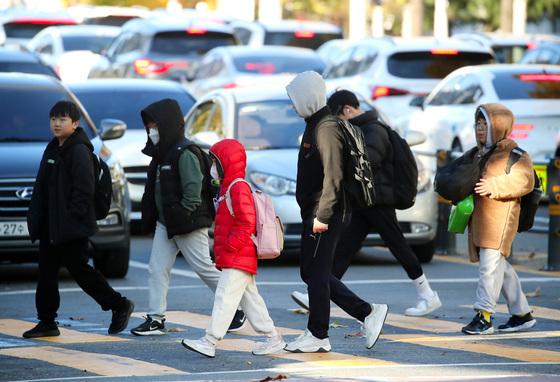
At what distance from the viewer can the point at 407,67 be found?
1011 inches

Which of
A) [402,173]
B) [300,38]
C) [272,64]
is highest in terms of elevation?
[402,173]

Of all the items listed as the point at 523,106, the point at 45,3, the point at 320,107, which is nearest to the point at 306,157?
the point at 320,107

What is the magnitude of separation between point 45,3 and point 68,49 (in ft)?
133

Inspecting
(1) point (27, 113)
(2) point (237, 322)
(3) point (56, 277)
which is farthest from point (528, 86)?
(3) point (56, 277)

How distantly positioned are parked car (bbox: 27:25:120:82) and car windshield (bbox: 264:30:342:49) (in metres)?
3.59

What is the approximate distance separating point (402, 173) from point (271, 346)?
2.52 m

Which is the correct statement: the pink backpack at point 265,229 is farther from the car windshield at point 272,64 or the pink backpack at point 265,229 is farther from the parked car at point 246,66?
the car windshield at point 272,64

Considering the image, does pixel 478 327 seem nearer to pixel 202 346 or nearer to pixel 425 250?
pixel 202 346

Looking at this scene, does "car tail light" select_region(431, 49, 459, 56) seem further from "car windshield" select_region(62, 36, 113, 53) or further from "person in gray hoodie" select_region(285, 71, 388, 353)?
"person in gray hoodie" select_region(285, 71, 388, 353)

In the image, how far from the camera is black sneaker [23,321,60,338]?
10.9m

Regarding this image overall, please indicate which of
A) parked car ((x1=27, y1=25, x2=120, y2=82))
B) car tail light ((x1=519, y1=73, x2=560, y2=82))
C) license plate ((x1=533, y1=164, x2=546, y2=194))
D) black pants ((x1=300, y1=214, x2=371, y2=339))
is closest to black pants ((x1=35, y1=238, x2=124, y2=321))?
black pants ((x1=300, y1=214, x2=371, y2=339))

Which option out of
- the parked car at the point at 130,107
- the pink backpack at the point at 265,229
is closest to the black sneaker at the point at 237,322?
the pink backpack at the point at 265,229

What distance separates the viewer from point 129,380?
30.1 feet

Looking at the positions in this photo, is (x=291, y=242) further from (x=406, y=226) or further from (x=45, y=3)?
(x=45, y=3)
